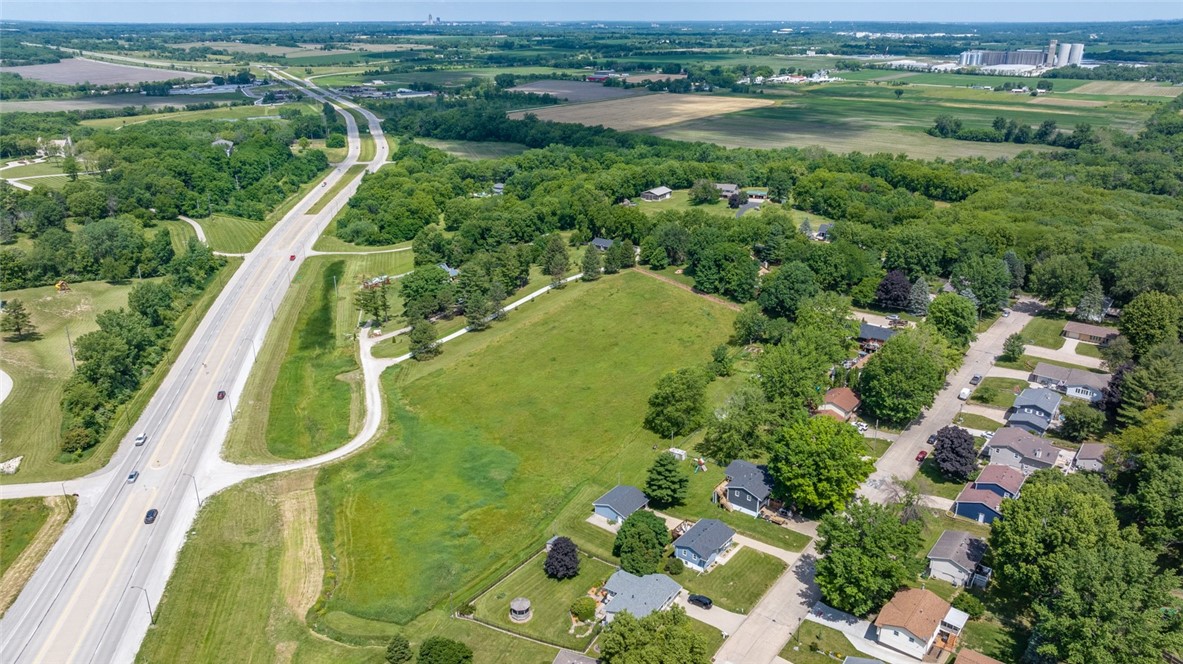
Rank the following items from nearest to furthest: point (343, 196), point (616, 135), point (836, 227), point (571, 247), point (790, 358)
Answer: point (790, 358), point (836, 227), point (571, 247), point (343, 196), point (616, 135)

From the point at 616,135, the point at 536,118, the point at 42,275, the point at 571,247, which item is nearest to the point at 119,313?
the point at 42,275

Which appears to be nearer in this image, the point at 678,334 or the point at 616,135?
the point at 678,334

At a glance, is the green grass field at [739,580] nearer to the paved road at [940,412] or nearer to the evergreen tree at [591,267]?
the paved road at [940,412]

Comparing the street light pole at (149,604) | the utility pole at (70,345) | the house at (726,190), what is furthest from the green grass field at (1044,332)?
the utility pole at (70,345)

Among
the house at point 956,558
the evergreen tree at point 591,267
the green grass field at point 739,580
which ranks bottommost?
the green grass field at point 739,580

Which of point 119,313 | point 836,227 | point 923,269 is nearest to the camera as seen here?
point 119,313

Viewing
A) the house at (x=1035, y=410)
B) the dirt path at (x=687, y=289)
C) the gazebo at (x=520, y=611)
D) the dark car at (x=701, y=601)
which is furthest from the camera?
the dirt path at (x=687, y=289)

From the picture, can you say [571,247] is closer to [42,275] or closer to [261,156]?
[42,275]

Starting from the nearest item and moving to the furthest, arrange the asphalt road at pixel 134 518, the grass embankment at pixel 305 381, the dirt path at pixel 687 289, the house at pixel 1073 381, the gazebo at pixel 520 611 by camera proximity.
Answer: the asphalt road at pixel 134 518 < the gazebo at pixel 520 611 < the grass embankment at pixel 305 381 < the house at pixel 1073 381 < the dirt path at pixel 687 289
